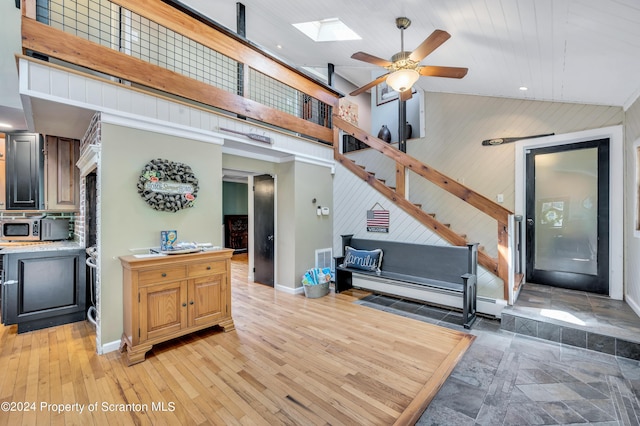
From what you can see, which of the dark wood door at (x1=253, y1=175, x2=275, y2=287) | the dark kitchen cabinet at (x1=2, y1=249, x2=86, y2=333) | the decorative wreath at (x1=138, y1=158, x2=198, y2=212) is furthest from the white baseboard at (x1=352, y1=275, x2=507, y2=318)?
the dark kitchen cabinet at (x1=2, y1=249, x2=86, y2=333)

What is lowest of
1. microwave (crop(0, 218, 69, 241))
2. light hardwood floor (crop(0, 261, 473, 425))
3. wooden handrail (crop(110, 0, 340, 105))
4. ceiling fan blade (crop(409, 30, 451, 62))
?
light hardwood floor (crop(0, 261, 473, 425))

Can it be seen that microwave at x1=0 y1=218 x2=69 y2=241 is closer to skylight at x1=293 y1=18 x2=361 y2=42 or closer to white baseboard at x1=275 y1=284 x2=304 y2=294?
white baseboard at x1=275 y1=284 x2=304 y2=294

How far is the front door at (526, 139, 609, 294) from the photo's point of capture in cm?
386

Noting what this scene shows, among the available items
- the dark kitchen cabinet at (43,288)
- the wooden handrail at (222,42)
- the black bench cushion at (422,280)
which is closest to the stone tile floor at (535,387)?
the black bench cushion at (422,280)

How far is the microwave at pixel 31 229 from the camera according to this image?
3.93m

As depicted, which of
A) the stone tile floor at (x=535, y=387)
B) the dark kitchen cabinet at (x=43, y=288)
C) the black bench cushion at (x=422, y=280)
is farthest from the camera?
the black bench cushion at (x=422, y=280)

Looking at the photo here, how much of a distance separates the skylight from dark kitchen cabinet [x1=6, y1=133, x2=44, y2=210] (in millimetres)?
4336

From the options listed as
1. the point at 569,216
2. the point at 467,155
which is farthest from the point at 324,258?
the point at 569,216

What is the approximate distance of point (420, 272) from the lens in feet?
13.4

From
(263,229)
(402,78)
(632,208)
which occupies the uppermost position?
(402,78)

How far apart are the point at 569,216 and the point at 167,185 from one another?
5.61m

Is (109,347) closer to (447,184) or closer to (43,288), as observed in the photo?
(43,288)

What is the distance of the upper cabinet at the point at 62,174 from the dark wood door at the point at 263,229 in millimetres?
2770

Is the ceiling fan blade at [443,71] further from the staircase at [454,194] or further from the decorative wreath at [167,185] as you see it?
the decorative wreath at [167,185]
